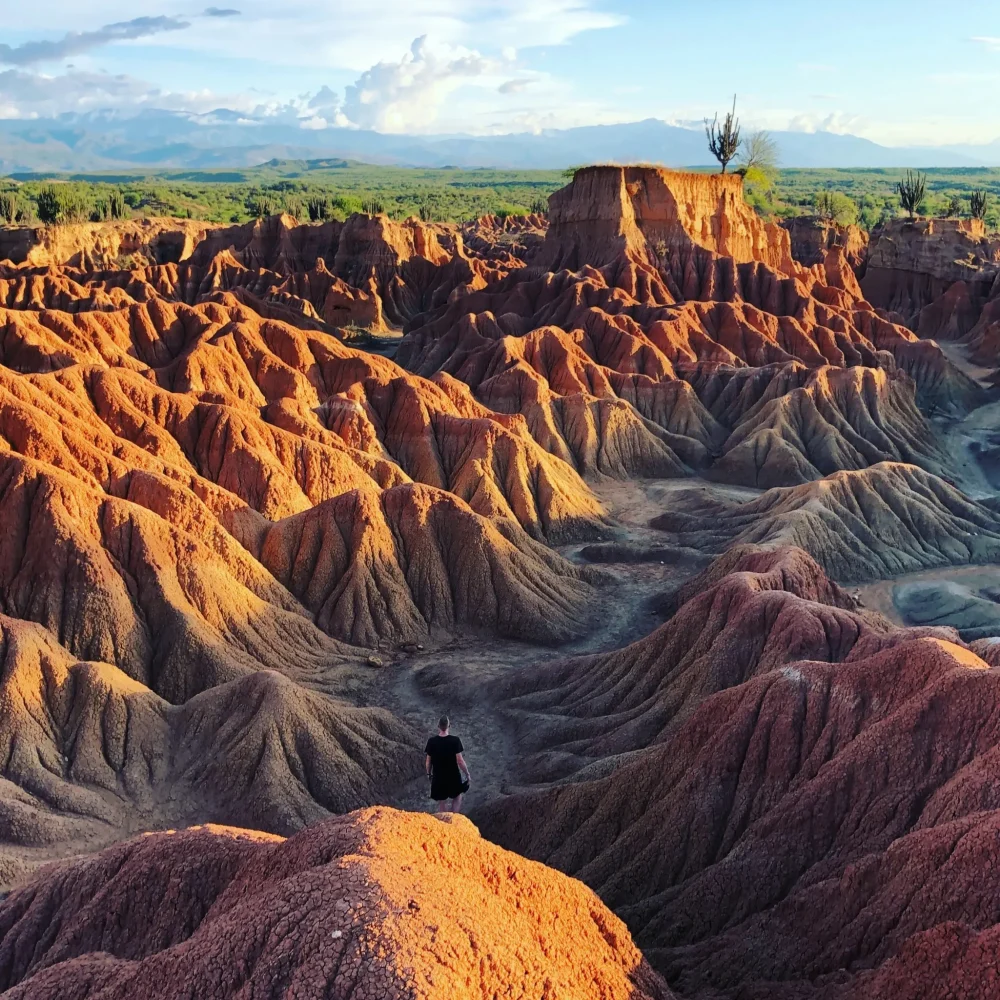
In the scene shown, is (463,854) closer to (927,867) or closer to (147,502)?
(927,867)

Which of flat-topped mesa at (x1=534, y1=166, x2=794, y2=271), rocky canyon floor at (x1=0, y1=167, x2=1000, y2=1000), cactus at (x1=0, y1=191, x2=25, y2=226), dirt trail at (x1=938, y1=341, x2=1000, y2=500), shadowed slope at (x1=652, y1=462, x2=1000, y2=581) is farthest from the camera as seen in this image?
cactus at (x1=0, y1=191, x2=25, y2=226)

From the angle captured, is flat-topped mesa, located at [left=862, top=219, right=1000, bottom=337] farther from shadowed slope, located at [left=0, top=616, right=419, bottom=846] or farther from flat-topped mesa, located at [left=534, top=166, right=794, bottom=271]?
shadowed slope, located at [left=0, top=616, right=419, bottom=846]

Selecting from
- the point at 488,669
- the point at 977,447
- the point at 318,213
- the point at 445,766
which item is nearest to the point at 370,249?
the point at 318,213

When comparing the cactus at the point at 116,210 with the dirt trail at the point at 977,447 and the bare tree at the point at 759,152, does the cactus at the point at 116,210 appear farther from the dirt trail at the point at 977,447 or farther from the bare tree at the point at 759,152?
the dirt trail at the point at 977,447

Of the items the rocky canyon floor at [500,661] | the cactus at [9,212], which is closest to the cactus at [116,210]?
the cactus at [9,212]

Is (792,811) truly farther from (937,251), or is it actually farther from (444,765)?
(937,251)

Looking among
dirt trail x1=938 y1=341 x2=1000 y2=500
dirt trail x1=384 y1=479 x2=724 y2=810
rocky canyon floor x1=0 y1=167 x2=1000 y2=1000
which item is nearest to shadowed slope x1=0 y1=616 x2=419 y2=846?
rocky canyon floor x1=0 y1=167 x2=1000 y2=1000

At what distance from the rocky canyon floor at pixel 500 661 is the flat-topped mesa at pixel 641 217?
1284cm

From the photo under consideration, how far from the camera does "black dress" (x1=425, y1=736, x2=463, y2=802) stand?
19.0 metres

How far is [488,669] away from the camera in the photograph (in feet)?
107

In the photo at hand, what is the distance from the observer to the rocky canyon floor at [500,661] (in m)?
13.4

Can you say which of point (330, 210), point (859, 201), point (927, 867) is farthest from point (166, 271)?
point (859, 201)

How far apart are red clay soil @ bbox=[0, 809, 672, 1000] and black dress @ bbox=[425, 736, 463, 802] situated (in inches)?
101

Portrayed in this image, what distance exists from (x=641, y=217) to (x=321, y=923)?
80501mm
